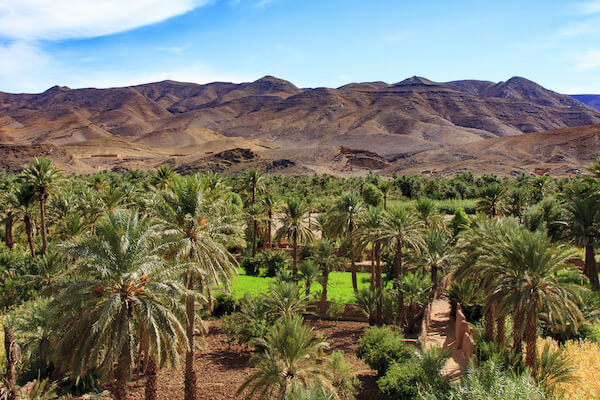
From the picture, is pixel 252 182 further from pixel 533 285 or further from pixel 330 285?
pixel 533 285

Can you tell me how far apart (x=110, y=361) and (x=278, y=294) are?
11.6 meters

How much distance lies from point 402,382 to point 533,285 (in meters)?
5.93

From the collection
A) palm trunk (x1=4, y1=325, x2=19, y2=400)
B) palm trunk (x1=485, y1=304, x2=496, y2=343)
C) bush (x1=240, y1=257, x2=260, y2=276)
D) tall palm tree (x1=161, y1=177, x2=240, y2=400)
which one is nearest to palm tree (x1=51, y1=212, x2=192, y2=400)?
palm trunk (x1=4, y1=325, x2=19, y2=400)

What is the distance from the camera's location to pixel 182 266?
1330 cm

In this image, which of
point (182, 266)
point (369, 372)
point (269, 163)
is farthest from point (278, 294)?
point (269, 163)

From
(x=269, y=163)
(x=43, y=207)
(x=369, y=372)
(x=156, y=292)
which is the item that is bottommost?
(x=369, y=372)

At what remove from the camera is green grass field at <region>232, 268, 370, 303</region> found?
3112 centimetres

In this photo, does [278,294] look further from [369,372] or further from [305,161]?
[305,161]

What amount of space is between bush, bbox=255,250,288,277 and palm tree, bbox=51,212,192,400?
24373 millimetres

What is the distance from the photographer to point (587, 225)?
26438 millimetres

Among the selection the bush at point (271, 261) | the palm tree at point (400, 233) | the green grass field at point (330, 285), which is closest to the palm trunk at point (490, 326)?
the palm tree at point (400, 233)

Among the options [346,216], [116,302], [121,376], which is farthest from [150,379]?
[346,216]

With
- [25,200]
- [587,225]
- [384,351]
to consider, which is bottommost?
[384,351]

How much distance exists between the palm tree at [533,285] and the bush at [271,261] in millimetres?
24056
